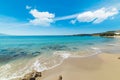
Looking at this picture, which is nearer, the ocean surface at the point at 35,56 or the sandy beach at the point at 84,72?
the sandy beach at the point at 84,72

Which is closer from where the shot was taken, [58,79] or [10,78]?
[58,79]

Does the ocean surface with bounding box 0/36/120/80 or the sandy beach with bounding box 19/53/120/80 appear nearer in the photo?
the sandy beach with bounding box 19/53/120/80

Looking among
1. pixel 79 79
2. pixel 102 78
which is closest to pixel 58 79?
pixel 79 79

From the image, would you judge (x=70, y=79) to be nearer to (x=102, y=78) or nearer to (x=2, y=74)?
(x=102, y=78)

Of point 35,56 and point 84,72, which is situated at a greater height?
point 84,72

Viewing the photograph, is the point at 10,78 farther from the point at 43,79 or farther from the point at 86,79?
the point at 86,79

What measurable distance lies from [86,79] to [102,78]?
976 mm

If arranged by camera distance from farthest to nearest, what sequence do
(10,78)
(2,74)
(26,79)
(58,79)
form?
(2,74)
(10,78)
(58,79)
(26,79)

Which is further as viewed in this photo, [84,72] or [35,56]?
[35,56]

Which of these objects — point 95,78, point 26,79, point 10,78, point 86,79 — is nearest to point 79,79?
point 86,79

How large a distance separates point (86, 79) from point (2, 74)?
5.79m

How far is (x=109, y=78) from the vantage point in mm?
7461

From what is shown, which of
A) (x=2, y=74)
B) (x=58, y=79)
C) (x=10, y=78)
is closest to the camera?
(x=58, y=79)

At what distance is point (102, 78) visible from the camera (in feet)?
24.5
